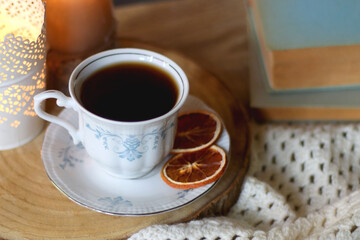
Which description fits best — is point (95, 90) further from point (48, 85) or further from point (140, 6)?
point (140, 6)

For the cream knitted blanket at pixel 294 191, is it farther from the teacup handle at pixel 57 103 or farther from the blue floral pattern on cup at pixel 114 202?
the teacup handle at pixel 57 103

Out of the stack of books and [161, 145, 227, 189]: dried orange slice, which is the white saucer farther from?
the stack of books

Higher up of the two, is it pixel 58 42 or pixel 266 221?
pixel 58 42

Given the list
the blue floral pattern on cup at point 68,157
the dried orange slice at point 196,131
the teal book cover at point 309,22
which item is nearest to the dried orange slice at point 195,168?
the dried orange slice at point 196,131

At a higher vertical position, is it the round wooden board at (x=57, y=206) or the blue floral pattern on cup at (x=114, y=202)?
the blue floral pattern on cup at (x=114, y=202)

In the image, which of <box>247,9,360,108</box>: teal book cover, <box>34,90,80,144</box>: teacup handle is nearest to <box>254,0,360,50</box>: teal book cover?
<box>247,9,360,108</box>: teal book cover

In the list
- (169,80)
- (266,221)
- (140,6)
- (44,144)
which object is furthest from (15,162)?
(140,6)

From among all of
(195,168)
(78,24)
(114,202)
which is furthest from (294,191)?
(78,24)
